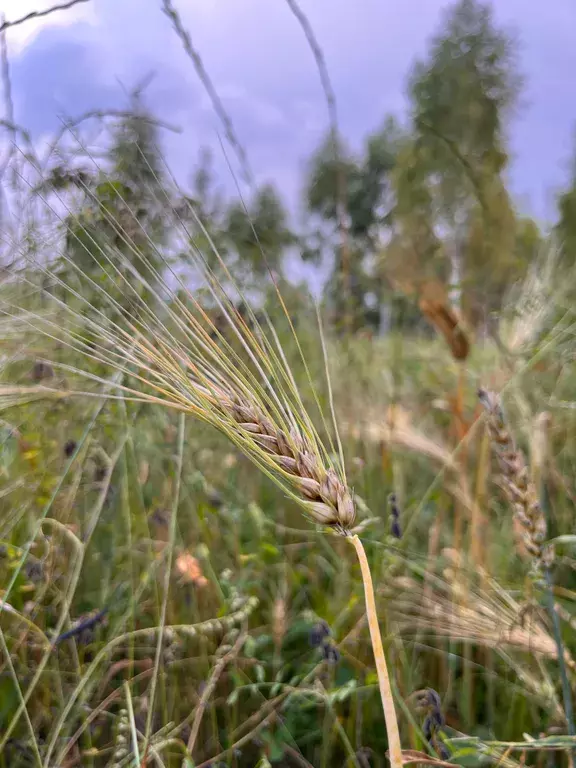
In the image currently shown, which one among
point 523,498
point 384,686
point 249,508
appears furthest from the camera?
point 249,508

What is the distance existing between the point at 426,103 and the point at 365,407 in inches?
75.4

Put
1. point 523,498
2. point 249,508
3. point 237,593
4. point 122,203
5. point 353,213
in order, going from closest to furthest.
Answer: point 523,498, point 122,203, point 237,593, point 249,508, point 353,213

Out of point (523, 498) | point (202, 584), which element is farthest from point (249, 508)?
point (523, 498)

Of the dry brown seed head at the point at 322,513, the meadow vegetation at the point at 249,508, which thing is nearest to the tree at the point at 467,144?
the meadow vegetation at the point at 249,508

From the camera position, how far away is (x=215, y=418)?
1.52ft

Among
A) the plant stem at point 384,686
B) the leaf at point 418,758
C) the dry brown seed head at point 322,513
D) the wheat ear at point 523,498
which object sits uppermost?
the wheat ear at point 523,498

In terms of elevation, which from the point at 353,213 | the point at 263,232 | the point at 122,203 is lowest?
the point at 122,203

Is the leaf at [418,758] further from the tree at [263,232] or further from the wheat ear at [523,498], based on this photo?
the tree at [263,232]

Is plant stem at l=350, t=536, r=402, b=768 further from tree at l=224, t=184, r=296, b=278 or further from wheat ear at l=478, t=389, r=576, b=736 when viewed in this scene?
tree at l=224, t=184, r=296, b=278

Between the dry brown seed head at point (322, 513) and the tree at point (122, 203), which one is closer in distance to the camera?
the dry brown seed head at point (322, 513)

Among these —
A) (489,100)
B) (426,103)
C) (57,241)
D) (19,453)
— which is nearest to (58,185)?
(57,241)

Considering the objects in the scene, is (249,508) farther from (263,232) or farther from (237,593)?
(263,232)

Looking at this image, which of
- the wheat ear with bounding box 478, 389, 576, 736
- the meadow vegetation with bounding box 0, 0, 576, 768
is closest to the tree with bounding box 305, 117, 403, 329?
the meadow vegetation with bounding box 0, 0, 576, 768

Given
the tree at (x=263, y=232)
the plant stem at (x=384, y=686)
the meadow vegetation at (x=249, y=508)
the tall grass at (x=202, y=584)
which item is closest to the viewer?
the plant stem at (x=384, y=686)
